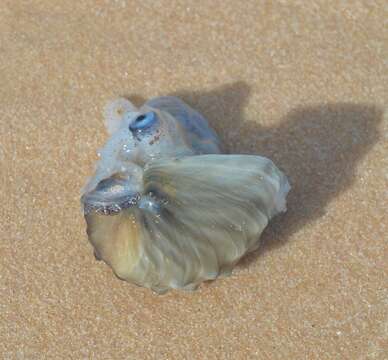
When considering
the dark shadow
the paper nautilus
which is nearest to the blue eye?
the paper nautilus

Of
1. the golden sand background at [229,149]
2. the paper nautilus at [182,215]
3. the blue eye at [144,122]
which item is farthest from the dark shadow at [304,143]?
the blue eye at [144,122]

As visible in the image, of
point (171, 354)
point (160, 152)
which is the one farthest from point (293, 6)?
point (171, 354)

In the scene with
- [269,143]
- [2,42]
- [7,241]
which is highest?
[2,42]

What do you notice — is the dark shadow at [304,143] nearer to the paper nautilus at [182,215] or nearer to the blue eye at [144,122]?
the paper nautilus at [182,215]

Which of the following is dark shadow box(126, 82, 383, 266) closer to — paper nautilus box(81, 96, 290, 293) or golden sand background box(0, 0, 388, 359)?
golden sand background box(0, 0, 388, 359)

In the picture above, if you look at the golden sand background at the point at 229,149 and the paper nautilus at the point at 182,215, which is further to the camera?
the golden sand background at the point at 229,149

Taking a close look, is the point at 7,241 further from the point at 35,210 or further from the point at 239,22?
the point at 239,22
